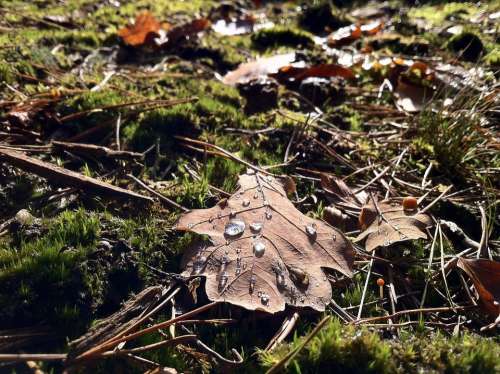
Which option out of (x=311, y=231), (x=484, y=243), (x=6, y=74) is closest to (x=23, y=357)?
(x=311, y=231)

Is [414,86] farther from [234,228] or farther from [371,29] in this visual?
[234,228]

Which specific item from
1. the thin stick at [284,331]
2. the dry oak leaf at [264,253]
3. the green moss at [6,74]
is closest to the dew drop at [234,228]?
the dry oak leaf at [264,253]

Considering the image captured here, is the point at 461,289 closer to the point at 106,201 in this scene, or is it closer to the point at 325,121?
the point at 325,121

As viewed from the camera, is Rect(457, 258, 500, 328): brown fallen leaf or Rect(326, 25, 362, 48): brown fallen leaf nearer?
Rect(457, 258, 500, 328): brown fallen leaf

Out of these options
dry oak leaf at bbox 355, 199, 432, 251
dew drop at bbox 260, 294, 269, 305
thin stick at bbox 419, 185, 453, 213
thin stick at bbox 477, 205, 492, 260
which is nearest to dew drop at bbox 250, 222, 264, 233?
dew drop at bbox 260, 294, 269, 305

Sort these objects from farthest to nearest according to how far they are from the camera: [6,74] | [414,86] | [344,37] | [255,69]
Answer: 1. [344,37]
2. [255,69]
3. [414,86]
4. [6,74]

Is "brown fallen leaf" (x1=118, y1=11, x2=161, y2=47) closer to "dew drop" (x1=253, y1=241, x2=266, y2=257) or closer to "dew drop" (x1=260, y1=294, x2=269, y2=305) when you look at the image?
Answer: "dew drop" (x1=253, y1=241, x2=266, y2=257)

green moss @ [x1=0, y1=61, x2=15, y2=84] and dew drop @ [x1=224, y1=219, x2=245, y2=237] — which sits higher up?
green moss @ [x1=0, y1=61, x2=15, y2=84]
